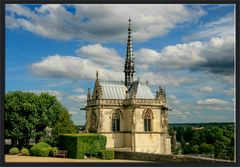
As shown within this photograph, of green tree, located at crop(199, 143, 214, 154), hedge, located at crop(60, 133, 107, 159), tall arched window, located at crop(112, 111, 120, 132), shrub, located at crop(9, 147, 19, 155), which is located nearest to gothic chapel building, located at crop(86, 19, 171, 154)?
tall arched window, located at crop(112, 111, 120, 132)

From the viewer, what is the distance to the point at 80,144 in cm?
3919

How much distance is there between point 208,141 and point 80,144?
32.7 m

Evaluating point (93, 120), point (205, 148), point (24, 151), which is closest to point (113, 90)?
point (93, 120)

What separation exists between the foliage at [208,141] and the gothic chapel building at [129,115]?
1041 cm

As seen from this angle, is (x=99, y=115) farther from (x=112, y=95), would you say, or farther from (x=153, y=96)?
(x=153, y=96)

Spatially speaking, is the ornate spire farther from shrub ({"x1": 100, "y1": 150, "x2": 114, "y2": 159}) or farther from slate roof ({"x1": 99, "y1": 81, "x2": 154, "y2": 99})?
shrub ({"x1": 100, "y1": 150, "x2": 114, "y2": 159})

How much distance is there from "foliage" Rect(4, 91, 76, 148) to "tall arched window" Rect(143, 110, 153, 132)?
706 cm

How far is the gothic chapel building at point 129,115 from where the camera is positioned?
46.9 m

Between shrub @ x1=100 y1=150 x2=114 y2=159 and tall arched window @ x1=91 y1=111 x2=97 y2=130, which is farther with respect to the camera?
tall arched window @ x1=91 y1=111 x2=97 y2=130

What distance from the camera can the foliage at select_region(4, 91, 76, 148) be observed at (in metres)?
41.8

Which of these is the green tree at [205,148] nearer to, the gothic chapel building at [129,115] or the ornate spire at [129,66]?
the gothic chapel building at [129,115]

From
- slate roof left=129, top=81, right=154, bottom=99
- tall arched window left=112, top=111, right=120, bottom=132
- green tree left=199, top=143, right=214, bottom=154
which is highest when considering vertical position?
slate roof left=129, top=81, right=154, bottom=99

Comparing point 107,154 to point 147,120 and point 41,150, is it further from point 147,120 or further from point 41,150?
point 147,120

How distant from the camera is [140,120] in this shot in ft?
155
